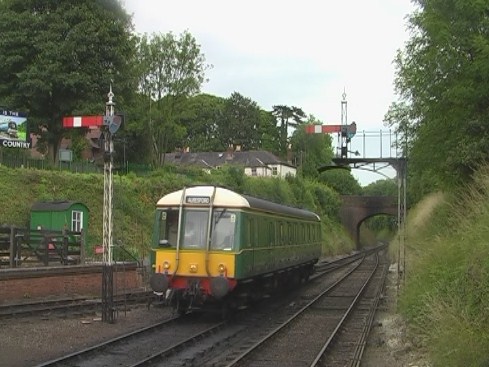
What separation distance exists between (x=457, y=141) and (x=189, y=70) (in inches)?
1040

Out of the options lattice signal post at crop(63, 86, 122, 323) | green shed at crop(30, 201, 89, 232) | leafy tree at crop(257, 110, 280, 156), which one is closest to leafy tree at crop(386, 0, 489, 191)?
lattice signal post at crop(63, 86, 122, 323)

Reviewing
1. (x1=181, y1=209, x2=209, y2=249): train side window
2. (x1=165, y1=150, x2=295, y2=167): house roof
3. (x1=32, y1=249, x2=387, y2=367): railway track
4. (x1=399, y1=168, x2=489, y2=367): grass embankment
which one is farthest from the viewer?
(x1=165, y1=150, x2=295, y2=167): house roof

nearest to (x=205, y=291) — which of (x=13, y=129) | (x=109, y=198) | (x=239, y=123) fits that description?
(x=109, y=198)

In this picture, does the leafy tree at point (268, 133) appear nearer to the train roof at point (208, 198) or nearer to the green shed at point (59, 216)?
the green shed at point (59, 216)

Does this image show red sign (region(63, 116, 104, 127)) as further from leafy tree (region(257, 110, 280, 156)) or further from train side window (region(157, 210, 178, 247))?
leafy tree (region(257, 110, 280, 156))

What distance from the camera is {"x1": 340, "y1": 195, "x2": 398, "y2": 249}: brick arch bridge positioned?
68.4m

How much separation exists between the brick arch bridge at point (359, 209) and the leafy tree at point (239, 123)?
29784mm

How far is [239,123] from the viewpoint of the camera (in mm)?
96438

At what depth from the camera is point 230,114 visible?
95938mm

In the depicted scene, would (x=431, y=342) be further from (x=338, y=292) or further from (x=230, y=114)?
(x=230, y=114)

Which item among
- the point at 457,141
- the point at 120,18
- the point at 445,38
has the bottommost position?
the point at 457,141

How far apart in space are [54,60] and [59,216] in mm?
13408

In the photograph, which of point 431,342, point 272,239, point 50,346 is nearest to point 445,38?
point 272,239

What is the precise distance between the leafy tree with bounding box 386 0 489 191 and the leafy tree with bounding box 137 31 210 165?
23.8 metres
